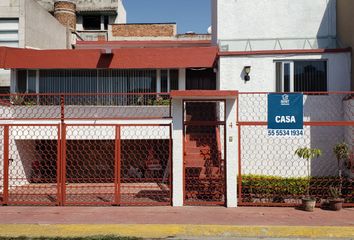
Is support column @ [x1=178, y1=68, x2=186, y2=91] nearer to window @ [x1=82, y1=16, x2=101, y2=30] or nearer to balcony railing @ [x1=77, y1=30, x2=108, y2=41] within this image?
balcony railing @ [x1=77, y1=30, x2=108, y2=41]

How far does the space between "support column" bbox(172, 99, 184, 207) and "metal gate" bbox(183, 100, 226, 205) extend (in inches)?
6.1

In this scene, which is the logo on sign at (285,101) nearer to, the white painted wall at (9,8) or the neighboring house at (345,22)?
the neighboring house at (345,22)

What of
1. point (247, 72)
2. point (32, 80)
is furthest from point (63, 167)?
point (32, 80)

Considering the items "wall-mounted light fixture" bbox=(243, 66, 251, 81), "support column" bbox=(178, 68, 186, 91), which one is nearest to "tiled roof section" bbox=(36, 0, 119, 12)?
"support column" bbox=(178, 68, 186, 91)

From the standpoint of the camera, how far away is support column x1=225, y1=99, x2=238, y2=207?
8.32m

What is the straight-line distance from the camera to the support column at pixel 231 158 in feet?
27.3

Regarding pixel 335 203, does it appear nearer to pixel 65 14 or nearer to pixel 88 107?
pixel 88 107

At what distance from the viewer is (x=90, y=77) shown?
48.0 ft

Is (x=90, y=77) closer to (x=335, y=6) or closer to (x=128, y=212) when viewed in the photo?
(x=128, y=212)

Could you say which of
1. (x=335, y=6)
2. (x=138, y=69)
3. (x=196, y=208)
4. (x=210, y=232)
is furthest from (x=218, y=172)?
(x=335, y=6)

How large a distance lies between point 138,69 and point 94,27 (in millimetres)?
21425

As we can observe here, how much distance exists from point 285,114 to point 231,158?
1527 mm

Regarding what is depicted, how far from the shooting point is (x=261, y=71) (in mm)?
12445

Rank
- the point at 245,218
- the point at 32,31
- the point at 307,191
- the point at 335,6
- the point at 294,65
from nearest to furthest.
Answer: the point at 245,218, the point at 307,191, the point at 294,65, the point at 335,6, the point at 32,31
